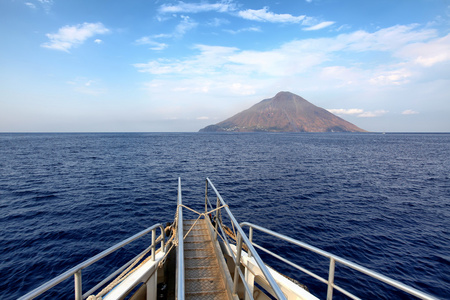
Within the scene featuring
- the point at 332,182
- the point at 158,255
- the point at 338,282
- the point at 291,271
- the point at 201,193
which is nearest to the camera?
the point at 158,255

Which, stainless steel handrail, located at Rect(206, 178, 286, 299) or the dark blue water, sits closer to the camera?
stainless steel handrail, located at Rect(206, 178, 286, 299)

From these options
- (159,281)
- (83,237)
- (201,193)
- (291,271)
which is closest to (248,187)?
(201,193)

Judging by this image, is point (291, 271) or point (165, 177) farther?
point (165, 177)

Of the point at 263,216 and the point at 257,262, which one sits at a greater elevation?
the point at 257,262

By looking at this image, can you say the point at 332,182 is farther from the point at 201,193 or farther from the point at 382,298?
the point at 382,298

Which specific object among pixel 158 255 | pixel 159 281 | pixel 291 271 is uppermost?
pixel 158 255

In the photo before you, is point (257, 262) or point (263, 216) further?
point (263, 216)

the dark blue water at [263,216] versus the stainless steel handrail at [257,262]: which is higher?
the stainless steel handrail at [257,262]

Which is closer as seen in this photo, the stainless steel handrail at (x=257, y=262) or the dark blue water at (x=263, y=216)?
the stainless steel handrail at (x=257, y=262)

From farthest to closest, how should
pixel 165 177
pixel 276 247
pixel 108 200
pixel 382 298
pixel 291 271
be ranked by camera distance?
pixel 165 177
pixel 108 200
pixel 276 247
pixel 291 271
pixel 382 298

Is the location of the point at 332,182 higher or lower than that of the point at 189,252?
lower

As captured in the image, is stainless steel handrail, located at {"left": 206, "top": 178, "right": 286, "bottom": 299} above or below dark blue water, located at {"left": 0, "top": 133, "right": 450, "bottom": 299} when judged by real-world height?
above

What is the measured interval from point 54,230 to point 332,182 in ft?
93.5

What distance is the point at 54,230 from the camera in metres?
14.5
